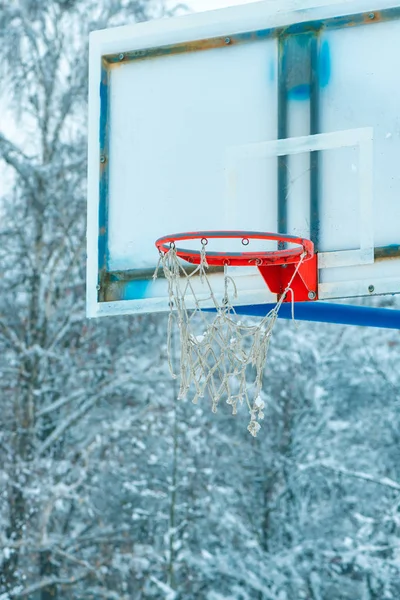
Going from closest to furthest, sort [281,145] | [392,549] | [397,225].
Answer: [397,225]
[281,145]
[392,549]

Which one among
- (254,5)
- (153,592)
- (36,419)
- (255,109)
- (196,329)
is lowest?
(153,592)

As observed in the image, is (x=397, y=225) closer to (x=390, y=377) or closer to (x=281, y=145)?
(x=281, y=145)

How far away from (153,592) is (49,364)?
7.48 ft

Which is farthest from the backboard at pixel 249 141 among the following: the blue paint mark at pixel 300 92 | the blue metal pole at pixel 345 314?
the blue metal pole at pixel 345 314

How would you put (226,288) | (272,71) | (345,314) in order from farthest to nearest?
(345,314)
(272,71)
(226,288)

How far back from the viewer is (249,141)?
4.61 meters

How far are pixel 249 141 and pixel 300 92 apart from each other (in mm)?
256

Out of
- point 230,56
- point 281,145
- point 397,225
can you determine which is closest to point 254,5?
point 230,56

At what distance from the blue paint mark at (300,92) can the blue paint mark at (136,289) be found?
860 mm

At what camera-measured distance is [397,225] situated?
4242 millimetres

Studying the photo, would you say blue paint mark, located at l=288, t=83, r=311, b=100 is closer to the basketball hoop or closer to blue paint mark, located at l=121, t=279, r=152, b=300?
the basketball hoop

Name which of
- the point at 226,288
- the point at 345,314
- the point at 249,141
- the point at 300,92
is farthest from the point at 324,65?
the point at 345,314

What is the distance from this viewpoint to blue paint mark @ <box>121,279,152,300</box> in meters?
4.64

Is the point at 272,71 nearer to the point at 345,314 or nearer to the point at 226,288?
the point at 226,288
